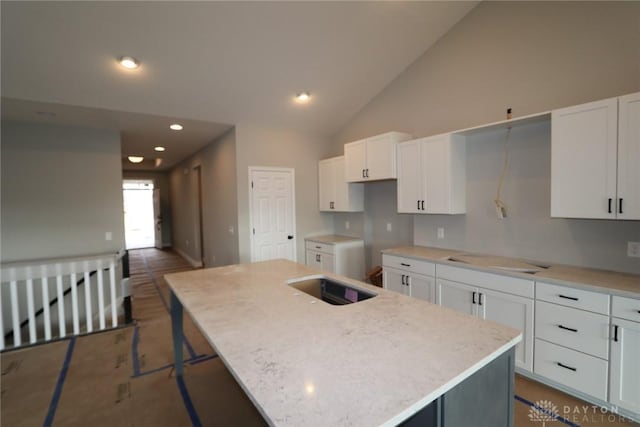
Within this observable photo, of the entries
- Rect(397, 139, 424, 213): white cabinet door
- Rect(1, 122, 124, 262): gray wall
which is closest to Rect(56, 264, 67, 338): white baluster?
Rect(1, 122, 124, 262): gray wall

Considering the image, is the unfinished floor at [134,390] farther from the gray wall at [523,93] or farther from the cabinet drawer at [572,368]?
the gray wall at [523,93]

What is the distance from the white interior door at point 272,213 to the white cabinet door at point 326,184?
52 cm

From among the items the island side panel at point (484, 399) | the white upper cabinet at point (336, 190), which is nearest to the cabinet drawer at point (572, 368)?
the island side panel at point (484, 399)

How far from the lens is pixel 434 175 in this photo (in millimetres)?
3311

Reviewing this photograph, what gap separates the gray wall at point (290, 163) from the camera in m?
4.52

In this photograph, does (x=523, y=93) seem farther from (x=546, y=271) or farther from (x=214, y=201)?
(x=214, y=201)

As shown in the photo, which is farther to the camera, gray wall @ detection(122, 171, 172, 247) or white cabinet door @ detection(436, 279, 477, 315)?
gray wall @ detection(122, 171, 172, 247)

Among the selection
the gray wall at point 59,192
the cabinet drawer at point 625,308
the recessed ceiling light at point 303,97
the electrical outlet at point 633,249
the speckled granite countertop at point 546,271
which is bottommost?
the cabinet drawer at point 625,308

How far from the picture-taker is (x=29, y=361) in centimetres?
282

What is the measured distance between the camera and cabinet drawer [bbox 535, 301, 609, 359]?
2004 millimetres

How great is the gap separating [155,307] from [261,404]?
4.09 meters

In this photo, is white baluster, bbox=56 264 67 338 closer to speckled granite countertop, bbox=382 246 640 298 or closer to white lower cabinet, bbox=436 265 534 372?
speckled granite countertop, bbox=382 246 640 298

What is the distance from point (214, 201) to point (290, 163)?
172cm

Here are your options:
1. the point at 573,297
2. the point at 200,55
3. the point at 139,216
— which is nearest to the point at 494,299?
Answer: the point at 573,297
